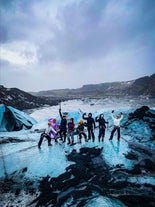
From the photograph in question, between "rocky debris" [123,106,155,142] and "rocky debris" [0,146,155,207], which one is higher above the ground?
"rocky debris" [123,106,155,142]

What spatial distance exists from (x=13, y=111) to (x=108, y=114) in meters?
9.56

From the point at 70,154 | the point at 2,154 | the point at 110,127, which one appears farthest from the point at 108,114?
the point at 2,154

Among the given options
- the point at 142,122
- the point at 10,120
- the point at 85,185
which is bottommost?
the point at 85,185

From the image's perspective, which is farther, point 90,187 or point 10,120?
point 10,120

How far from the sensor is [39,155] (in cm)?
790

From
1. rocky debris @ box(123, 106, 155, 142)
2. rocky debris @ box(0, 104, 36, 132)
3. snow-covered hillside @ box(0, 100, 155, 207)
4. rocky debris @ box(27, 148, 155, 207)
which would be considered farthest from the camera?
rocky debris @ box(0, 104, 36, 132)

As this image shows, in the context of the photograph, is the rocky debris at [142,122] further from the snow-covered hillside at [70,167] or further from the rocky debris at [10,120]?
the rocky debris at [10,120]

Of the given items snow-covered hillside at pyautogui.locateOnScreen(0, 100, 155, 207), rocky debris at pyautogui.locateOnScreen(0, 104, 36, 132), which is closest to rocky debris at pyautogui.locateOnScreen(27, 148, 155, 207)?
snow-covered hillside at pyautogui.locateOnScreen(0, 100, 155, 207)

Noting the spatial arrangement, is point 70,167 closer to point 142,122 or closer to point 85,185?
point 85,185

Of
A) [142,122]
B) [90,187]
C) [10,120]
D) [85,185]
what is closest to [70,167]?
[85,185]

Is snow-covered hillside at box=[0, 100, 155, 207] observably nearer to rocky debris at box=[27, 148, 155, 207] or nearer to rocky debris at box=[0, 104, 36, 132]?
rocky debris at box=[27, 148, 155, 207]

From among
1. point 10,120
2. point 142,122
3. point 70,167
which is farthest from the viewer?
point 10,120

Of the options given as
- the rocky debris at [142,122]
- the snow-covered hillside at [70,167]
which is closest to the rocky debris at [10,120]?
the snow-covered hillside at [70,167]

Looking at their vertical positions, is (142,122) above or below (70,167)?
above
